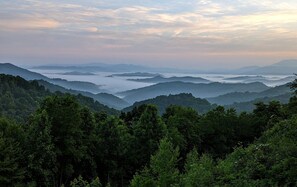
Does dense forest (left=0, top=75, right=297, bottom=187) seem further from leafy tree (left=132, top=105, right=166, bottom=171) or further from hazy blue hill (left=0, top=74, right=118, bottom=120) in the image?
hazy blue hill (left=0, top=74, right=118, bottom=120)

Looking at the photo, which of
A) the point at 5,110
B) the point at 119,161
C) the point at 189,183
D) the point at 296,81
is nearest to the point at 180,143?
the point at 119,161

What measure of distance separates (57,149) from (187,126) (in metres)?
17.9

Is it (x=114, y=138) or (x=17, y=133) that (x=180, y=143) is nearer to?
(x=114, y=138)

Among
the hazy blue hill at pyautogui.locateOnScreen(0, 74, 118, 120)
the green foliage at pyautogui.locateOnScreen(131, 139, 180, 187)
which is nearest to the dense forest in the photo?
the green foliage at pyautogui.locateOnScreen(131, 139, 180, 187)

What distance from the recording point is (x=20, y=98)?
147 m

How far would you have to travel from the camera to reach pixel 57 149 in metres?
29.0

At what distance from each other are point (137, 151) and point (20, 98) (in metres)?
125

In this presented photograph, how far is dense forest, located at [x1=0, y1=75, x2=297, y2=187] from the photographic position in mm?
19141

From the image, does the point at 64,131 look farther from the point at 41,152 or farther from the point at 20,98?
the point at 20,98

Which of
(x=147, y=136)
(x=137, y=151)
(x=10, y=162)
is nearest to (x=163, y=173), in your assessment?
(x=10, y=162)

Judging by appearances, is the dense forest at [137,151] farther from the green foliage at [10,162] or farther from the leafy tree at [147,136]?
the leafy tree at [147,136]

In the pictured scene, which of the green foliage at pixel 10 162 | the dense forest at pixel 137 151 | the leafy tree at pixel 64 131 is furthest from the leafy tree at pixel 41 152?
the leafy tree at pixel 64 131

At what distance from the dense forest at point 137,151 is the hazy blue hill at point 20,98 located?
9233 cm

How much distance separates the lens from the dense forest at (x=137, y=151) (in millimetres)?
19141
